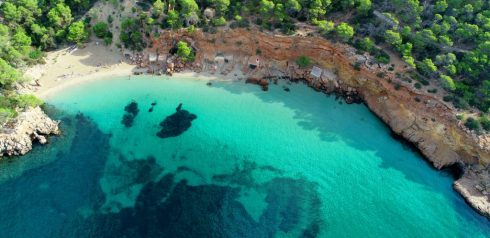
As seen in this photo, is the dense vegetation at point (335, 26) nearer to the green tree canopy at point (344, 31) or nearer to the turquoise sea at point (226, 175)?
the green tree canopy at point (344, 31)

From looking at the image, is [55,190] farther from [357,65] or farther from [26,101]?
[357,65]

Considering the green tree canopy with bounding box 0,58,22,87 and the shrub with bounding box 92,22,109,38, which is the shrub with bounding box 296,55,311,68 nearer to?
the shrub with bounding box 92,22,109,38

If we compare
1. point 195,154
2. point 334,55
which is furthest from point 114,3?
point 334,55

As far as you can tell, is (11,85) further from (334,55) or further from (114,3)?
(334,55)

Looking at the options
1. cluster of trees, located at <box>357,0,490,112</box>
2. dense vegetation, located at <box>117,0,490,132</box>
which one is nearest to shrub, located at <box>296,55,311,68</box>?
dense vegetation, located at <box>117,0,490,132</box>

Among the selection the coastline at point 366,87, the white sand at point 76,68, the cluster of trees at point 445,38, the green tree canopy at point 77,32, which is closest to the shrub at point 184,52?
the coastline at point 366,87

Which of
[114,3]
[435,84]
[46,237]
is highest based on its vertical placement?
[114,3]
